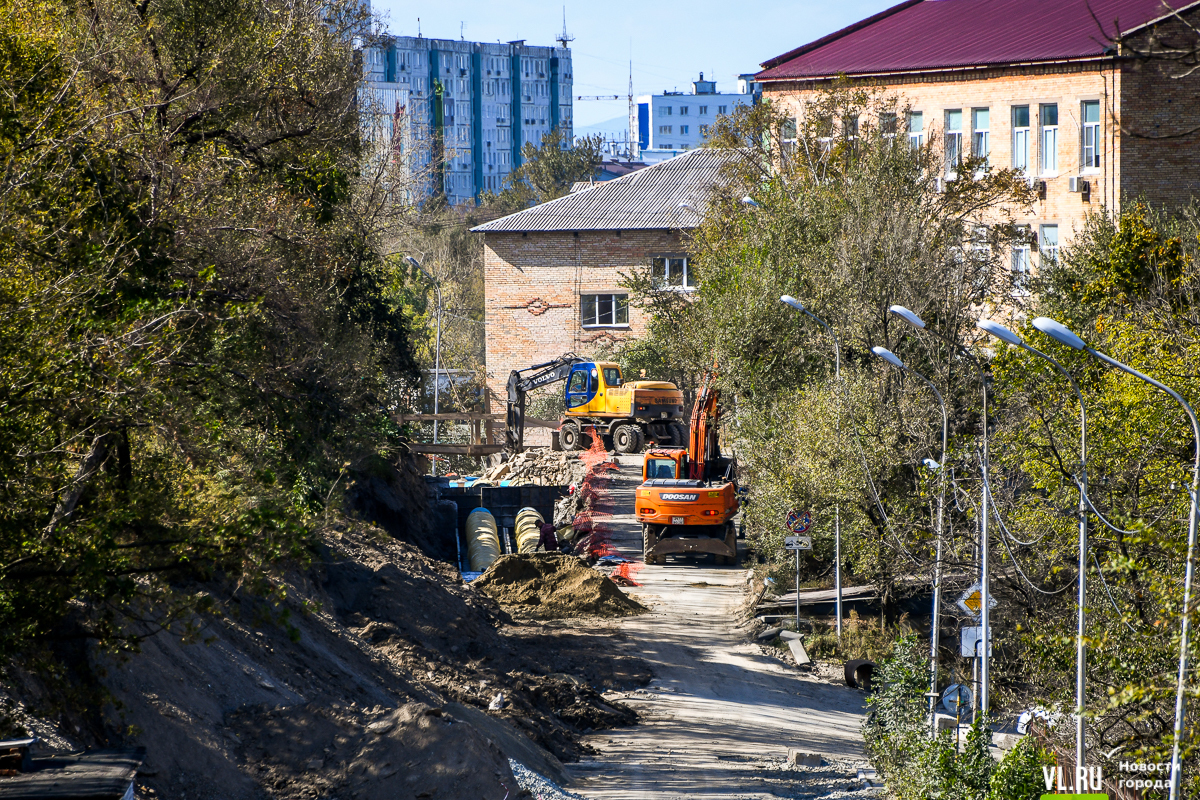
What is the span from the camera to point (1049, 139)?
3403cm

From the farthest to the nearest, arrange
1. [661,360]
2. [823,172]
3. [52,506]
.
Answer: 1. [661,360]
2. [823,172]
3. [52,506]

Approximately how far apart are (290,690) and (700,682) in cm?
787

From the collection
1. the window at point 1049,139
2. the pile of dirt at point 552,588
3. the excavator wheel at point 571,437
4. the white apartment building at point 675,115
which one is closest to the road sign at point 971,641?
the pile of dirt at point 552,588

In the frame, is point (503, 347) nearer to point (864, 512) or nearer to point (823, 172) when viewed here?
point (823, 172)

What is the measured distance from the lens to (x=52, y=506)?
7996mm

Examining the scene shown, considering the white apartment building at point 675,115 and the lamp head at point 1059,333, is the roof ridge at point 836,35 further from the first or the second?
the white apartment building at point 675,115

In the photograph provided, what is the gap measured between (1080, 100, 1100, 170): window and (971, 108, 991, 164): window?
3.08m

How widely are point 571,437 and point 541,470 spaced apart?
2.63 meters

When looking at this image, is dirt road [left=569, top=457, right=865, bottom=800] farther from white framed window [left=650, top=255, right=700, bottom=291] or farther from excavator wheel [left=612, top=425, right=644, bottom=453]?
white framed window [left=650, top=255, right=700, bottom=291]

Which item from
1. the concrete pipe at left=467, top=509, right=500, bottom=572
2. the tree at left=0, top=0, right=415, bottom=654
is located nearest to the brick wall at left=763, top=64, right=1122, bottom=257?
the concrete pipe at left=467, top=509, right=500, bottom=572

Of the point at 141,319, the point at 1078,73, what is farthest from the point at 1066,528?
the point at 1078,73

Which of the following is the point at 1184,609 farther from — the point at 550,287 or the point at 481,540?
the point at 550,287

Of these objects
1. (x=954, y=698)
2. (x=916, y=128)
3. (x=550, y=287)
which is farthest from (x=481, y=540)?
(x=550, y=287)

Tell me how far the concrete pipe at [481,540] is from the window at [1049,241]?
1795 cm
